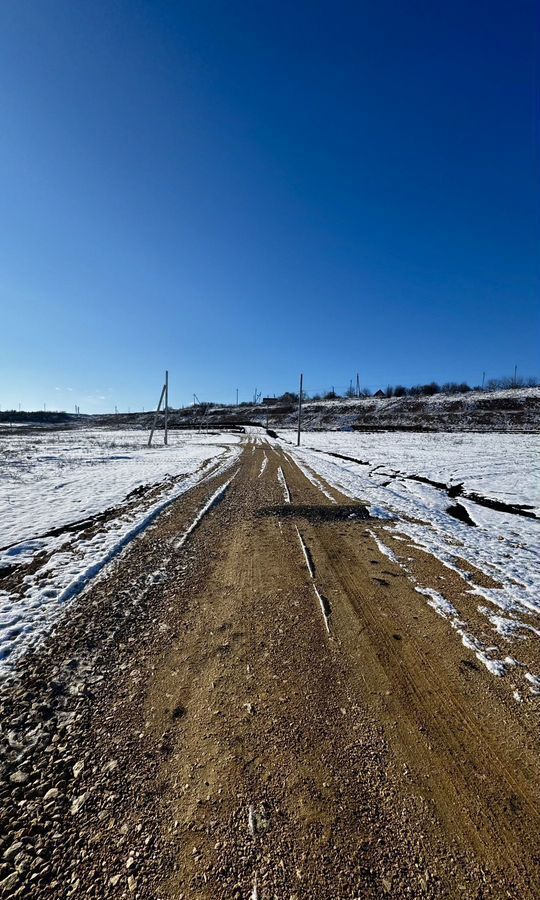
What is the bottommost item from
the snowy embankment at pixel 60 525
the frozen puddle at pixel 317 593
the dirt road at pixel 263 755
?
the dirt road at pixel 263 755

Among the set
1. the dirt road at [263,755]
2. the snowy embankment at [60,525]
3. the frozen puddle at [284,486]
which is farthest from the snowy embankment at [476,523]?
the snowy embankment at [60,525]

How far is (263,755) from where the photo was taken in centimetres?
248

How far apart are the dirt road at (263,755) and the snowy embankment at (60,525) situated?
1.62 feet

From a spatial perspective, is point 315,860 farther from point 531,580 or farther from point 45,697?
point 531,580

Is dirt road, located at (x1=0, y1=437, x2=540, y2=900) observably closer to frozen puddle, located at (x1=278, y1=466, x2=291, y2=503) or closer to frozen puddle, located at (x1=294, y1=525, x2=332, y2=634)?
frozen puddle, located at (x1=294, y1=525, x2=332, y2=634)

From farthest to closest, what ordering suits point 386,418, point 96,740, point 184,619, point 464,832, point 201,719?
point 386,418 → point 184,619 → point 201,719 → point 96,740 → point 464,832

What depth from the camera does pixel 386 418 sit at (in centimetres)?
6338

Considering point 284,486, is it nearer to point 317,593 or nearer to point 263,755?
point 317,593

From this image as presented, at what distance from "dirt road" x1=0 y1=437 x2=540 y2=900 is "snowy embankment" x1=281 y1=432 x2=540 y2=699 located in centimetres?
52

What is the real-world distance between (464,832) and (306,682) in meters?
1.36

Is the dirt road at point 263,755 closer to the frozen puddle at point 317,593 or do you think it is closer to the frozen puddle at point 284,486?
the frozen puddle at point 317,593

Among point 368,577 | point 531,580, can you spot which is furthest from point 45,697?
point 531,580

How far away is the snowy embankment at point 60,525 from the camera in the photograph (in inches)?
169

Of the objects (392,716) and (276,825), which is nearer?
(276,825)
